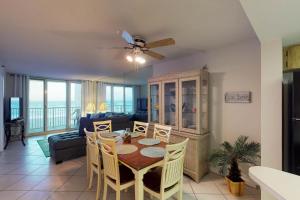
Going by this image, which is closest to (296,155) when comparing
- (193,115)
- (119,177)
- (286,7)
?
(286,7)

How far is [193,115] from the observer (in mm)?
2879

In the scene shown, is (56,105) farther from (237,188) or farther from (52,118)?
(237,188)

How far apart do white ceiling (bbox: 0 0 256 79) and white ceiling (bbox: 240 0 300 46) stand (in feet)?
0.98

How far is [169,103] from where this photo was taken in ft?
10.9

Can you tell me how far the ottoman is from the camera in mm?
3271

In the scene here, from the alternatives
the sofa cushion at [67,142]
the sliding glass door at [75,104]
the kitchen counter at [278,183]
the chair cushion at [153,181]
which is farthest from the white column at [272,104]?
the sliding glass door at [75,104]

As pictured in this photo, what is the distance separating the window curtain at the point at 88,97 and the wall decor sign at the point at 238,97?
5712 mm

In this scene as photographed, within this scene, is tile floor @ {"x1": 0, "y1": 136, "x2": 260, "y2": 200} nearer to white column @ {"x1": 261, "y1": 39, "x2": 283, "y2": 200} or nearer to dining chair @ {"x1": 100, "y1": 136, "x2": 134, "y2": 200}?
dining chair @ {"x1": 100, "y1": 136, "x2": 134, "y2": 200}

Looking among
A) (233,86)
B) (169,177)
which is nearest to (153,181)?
(169,177)

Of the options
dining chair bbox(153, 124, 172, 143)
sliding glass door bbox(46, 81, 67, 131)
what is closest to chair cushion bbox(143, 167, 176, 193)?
dining chair bbox(153, 124, 172, 143)

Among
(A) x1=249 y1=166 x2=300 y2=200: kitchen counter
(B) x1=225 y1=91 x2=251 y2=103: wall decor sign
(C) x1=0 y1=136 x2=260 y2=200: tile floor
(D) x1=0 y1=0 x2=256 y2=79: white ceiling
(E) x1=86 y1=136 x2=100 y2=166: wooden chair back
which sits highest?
(D) x1=0 y1=0 x2=256 y2=79: white ceiling

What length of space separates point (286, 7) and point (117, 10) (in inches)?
57.2

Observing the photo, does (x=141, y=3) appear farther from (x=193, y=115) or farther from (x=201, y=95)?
(x=193, y=115)

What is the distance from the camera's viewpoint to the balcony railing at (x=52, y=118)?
6051 mm
